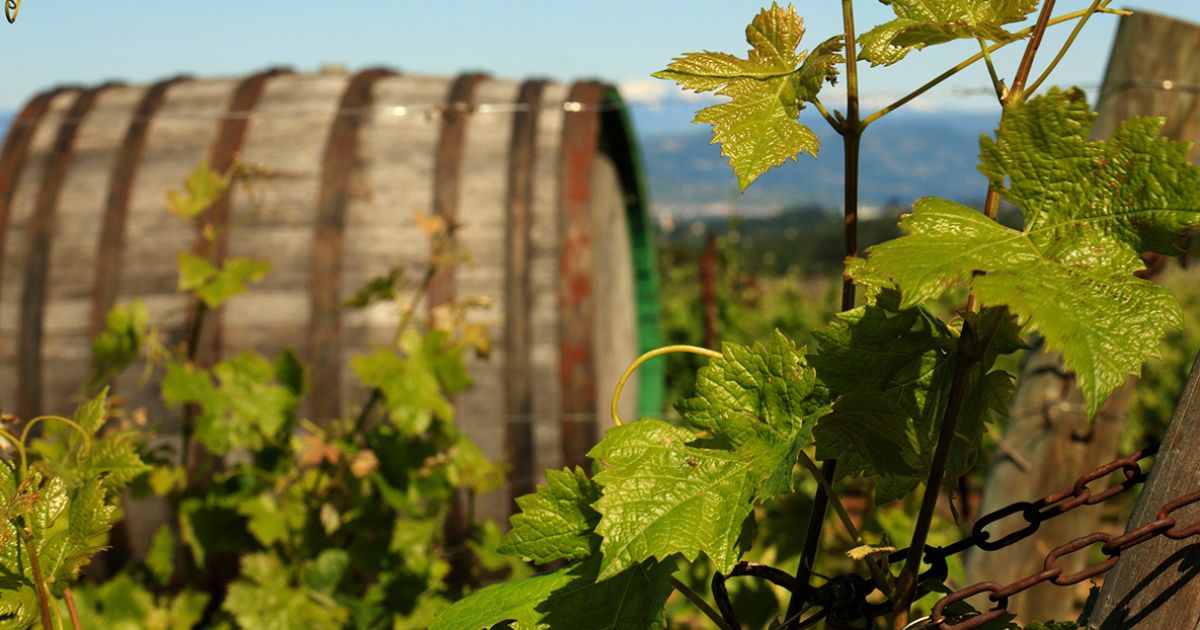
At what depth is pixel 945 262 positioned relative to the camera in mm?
715

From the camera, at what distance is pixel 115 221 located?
11.7 feet

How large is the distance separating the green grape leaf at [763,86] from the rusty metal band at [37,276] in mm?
3201

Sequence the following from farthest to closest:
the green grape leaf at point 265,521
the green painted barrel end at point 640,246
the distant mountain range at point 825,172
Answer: the distant mountain range at point 825,172
the green painted barrel end at point 640,246
the green grape leaf at point 265,521

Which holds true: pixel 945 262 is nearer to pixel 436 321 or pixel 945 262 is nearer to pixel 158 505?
pixel 436 321

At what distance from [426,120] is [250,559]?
1868 millimetres

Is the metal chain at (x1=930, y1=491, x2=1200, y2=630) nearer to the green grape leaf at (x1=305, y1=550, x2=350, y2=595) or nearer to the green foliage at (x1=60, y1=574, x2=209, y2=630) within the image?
the green grape leaf at (x1=305, y1=550, x2=350, y2=595)

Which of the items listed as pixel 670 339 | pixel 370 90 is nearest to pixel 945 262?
pixel 370 90

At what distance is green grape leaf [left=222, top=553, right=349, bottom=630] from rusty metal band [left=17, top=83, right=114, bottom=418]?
1626 mm

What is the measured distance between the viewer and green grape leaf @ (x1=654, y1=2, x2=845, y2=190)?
83cm

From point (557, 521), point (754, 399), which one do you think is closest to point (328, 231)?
point (557, 521)

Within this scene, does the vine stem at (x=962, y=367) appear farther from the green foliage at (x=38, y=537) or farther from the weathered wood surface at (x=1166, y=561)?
the green foliage at (x=38, y=537)

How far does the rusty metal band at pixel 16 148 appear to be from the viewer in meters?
3.69

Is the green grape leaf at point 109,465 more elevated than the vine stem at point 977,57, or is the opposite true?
the vine stem at point 977,57

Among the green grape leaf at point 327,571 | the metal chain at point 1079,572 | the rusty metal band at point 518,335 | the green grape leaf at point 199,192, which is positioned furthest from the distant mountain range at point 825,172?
the metal chain at point 1079,572
